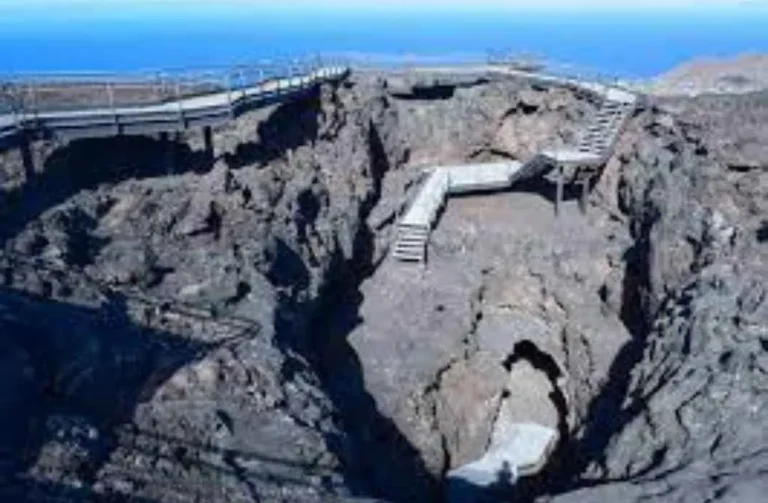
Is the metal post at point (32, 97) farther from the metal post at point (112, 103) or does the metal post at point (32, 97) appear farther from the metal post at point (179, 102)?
the metal post at point (179, 102)

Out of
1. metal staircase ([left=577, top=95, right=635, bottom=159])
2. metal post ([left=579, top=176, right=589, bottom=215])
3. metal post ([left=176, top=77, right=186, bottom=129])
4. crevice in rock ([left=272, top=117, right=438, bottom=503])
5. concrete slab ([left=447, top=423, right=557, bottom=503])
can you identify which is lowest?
concrete slab ([left=447, top=423, right=557, bottom=503])

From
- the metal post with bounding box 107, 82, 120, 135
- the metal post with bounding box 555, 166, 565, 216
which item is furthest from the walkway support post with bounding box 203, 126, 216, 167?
the metal post with bounding box 555, 166, 565, 216

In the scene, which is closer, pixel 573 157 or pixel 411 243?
pixel 411 243

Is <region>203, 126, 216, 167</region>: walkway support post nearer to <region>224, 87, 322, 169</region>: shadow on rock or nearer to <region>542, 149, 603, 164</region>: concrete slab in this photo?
<region>224, 87, 322, 169</region>: shadow on rock

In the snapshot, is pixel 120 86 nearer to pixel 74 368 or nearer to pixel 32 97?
pixel 32 97

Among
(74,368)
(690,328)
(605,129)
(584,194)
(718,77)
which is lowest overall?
(584,194)

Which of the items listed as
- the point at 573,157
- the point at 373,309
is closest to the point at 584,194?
the point at 573,157

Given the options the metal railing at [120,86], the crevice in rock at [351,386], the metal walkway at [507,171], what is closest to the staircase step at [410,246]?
the metal walkway at [507,171]
